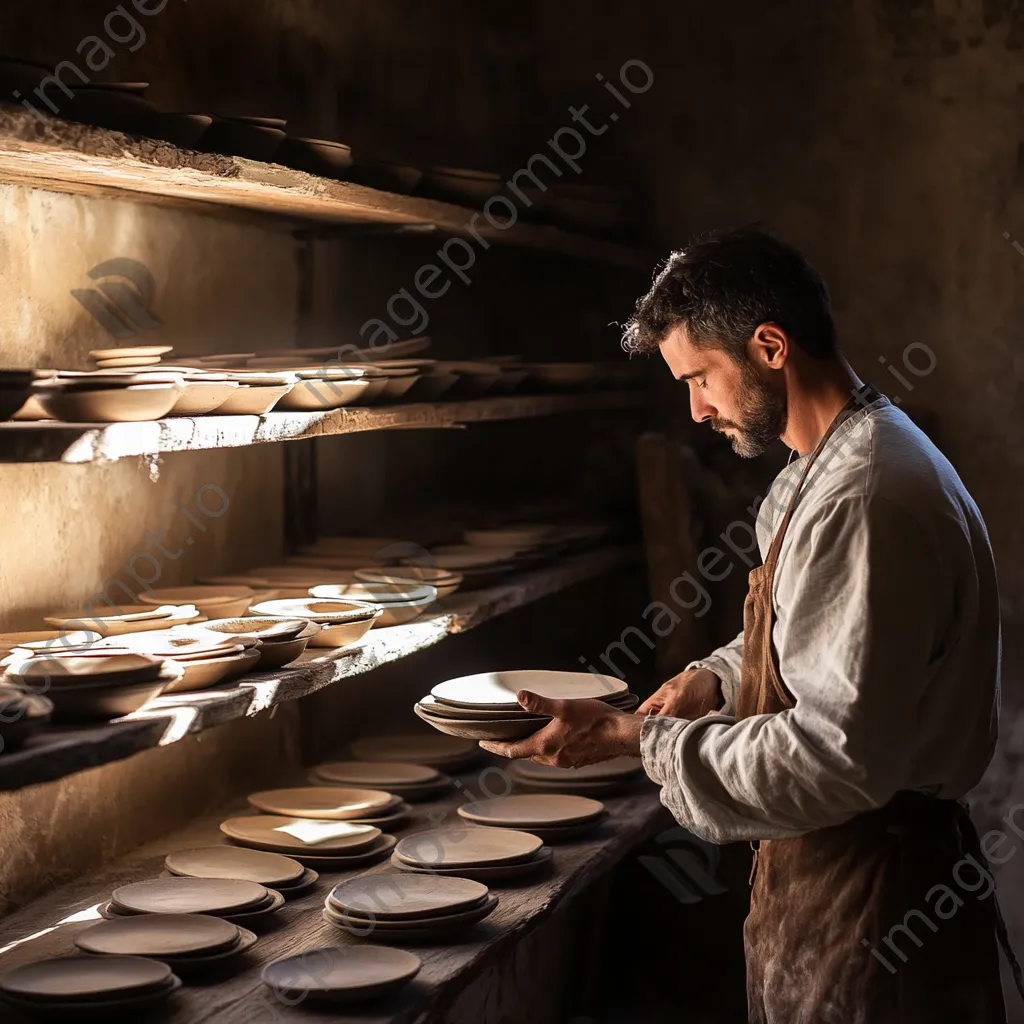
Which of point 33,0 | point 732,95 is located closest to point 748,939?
point 33,0

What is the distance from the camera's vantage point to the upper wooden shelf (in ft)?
7.45

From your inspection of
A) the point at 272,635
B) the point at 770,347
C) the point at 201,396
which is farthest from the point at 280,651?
the point at 770,347

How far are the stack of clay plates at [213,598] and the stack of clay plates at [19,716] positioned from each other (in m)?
1.05

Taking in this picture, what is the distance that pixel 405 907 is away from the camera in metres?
2.91

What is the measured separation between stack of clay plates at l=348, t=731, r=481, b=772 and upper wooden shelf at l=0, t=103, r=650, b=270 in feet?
5.36

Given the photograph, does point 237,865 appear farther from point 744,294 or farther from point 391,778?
point 744,294

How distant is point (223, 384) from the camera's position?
2811 mm

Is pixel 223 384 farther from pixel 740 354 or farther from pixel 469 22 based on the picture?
pixel 469 22

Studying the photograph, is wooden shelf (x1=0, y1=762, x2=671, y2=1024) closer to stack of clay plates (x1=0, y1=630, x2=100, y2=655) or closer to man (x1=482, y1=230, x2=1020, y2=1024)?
man (x1=482, y1=230, x2=1020, y2=1024)

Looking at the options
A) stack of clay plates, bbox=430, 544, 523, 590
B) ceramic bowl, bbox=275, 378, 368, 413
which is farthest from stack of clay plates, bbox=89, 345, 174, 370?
stack of clay plates, bbox=430, 544, 523, 590

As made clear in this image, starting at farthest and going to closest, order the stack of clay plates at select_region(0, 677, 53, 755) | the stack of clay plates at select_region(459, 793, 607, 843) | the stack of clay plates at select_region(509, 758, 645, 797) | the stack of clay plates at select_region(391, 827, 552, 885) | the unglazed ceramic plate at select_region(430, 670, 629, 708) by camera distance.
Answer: the stack of clay plates at select_region(509, 758, 645, 797) < the stack of clay plates at select_region(459, 793, 607, 843) < the stack of clay plates at select_region(391, 827, 552, 885) < the unglazed ceramic plate at select_region(430, 670, 629, 708) < the stack of clay plates at select_region(0, 677, 53, 755)

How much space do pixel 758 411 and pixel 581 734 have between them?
2.42ft

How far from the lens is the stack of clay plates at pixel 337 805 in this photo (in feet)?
12.0

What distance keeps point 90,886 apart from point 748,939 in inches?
61.5
